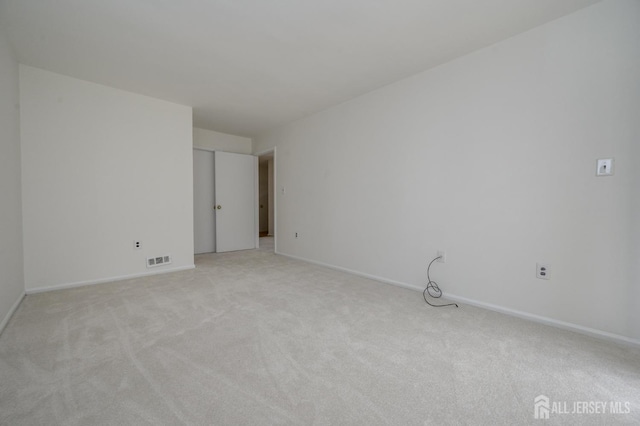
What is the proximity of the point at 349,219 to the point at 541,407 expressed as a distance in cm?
279

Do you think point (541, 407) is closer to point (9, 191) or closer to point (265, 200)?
point (9, 191)

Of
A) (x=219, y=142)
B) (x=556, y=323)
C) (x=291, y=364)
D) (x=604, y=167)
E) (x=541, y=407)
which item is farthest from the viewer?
(x=219, y=142)

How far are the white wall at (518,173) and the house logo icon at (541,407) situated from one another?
114cm

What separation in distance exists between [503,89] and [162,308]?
3.73 m

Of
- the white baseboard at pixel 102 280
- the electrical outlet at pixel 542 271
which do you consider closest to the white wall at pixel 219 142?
the white baseboard at pixel 102 280

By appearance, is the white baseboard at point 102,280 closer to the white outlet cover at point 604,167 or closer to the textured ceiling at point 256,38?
the textured ceiling at point 256,38

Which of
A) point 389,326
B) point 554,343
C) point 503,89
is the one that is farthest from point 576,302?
point 503,89

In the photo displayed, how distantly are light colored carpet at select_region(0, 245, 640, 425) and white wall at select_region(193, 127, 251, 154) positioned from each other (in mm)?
3383

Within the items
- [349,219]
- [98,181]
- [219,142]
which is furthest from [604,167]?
[219,142]

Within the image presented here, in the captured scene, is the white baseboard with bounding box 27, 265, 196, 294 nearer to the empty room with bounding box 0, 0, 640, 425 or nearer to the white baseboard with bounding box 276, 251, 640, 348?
the empty room with bounding box 0, 0, 640, 425

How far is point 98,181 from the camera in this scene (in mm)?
3316

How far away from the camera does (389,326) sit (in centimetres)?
217

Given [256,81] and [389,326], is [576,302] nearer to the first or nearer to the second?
[389,326]

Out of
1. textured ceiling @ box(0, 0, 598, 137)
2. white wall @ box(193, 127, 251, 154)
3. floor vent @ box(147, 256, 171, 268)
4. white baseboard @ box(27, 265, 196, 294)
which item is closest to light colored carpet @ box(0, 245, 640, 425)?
white baseboard @ box(27, 265, 196, 294)
